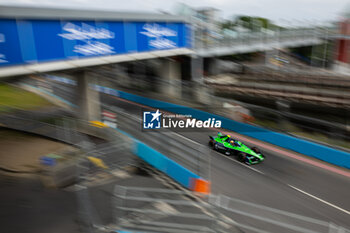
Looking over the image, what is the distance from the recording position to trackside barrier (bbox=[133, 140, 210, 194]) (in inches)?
360

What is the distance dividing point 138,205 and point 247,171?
5163 millimetres

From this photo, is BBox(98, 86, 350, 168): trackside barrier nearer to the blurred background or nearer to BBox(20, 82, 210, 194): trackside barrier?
the blurred background

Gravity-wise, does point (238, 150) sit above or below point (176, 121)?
above

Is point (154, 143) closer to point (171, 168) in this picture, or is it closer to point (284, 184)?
point (171, 168)

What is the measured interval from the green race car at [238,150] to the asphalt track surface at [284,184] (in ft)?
0.79

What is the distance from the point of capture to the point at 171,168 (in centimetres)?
1008

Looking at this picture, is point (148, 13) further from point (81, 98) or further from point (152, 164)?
point (152, 164)

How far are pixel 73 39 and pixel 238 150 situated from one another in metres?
9.80

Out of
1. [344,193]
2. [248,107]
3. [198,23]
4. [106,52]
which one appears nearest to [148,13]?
[106,52]

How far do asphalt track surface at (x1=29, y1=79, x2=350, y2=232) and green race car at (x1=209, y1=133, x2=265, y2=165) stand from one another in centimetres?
24

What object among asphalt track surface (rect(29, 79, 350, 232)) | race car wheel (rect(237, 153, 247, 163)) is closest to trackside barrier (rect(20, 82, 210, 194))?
asphalt track surface (rect(29, 79, 350, 232))

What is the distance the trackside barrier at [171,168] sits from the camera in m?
9.15

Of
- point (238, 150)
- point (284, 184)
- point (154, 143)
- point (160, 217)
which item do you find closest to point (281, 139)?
point (238, 150)

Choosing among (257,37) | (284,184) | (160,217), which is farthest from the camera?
(257,37)
